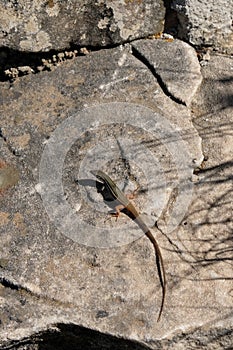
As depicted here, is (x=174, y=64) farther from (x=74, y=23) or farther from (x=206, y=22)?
(x=74, y=23)

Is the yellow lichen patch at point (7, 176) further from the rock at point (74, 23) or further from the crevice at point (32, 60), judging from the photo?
the rock at point (74, 23)

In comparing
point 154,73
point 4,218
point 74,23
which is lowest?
point 4,218

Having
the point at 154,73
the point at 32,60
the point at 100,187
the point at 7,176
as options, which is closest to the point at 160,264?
the point at 100,187

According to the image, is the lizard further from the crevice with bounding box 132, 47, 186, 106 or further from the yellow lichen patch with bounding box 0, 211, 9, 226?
the crevice with bounding box 132, 47, 186, 106

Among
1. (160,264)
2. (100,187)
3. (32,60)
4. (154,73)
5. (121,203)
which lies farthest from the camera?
(32,60)

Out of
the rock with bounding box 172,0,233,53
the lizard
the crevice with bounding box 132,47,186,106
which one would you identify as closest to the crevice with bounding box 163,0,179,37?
the rock with bounding box 172,0,233,53

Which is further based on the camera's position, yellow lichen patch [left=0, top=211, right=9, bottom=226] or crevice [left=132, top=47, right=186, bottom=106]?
crevice [left=132, top=47, right=186, bottom=106]

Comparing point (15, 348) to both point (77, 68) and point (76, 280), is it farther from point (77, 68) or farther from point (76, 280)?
point (77, 68)
